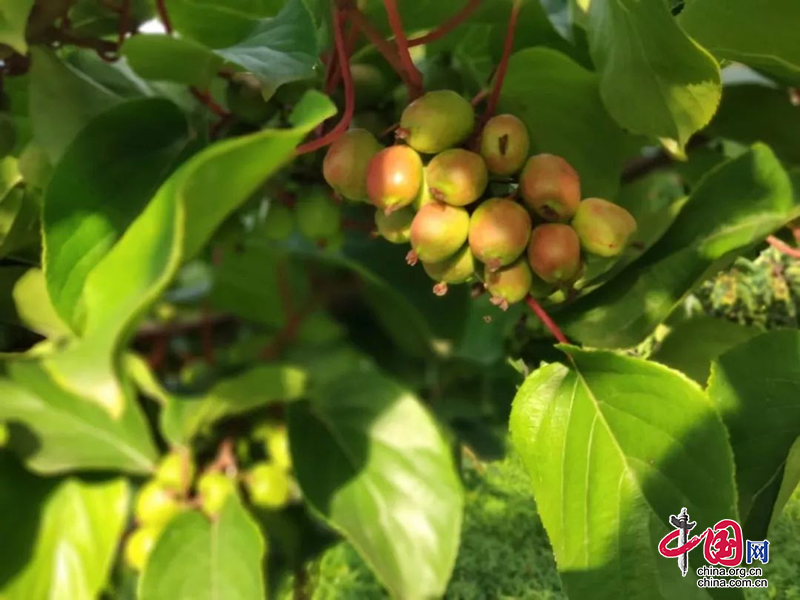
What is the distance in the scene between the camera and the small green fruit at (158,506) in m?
0.51

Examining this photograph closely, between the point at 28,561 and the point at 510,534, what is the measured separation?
0.32 metres

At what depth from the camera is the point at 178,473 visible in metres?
0.52

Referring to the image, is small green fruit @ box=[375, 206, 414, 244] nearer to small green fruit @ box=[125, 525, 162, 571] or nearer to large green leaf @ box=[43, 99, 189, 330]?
large green leaf @ box=[43, 99, 189, 330]

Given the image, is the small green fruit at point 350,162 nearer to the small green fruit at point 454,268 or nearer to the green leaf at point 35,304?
the small green fruit at point 454,268

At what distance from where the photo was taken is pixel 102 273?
179 mm

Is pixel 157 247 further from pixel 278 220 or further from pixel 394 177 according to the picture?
pixel 278 220

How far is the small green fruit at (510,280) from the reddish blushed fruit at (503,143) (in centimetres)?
4

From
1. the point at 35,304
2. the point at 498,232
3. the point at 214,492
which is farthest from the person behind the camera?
the point at 214,492

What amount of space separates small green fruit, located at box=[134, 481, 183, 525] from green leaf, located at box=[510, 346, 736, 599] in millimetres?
295

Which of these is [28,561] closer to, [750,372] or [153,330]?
[153,330]

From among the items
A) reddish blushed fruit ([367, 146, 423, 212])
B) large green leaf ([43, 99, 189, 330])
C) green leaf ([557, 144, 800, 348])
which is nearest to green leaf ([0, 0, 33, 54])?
large green leaf ([43, 99, 189, 330])

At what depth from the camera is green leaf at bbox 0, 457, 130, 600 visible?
1.59 ft

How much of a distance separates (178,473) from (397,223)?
315 millimetres

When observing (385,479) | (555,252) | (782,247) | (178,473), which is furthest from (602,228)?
(178,473)
